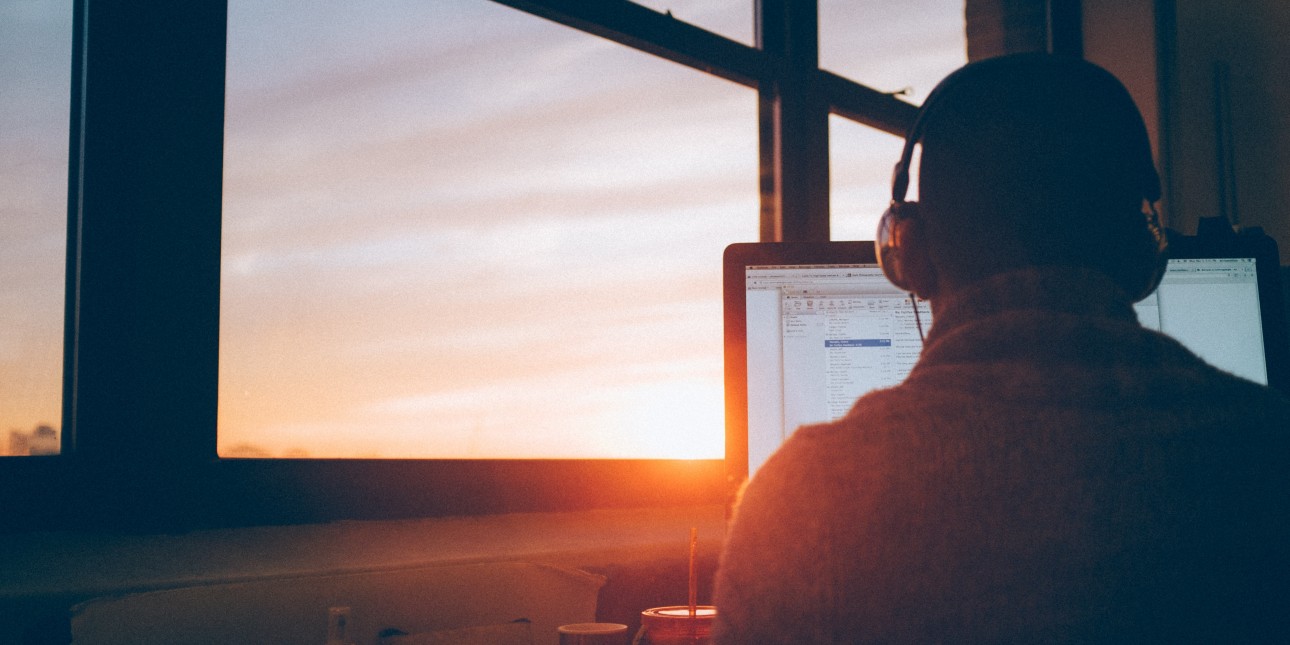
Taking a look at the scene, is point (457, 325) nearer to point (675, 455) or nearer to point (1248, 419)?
point (675, 455)

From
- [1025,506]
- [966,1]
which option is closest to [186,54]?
[1025,506]

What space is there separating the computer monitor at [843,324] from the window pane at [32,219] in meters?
0.81

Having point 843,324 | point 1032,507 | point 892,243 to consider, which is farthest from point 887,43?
point 1032,507

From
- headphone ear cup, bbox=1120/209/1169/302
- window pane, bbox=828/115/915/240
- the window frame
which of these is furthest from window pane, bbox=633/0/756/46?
headphone ear cup, bbox=1120/209/1169/302

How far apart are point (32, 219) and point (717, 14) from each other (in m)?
1.44

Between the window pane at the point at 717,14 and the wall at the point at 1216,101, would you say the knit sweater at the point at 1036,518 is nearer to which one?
the window pane at the point at 717,14

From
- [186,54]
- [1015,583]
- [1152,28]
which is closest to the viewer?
[1015,583]

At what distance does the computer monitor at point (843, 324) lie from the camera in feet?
3.75

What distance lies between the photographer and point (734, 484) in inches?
44.2

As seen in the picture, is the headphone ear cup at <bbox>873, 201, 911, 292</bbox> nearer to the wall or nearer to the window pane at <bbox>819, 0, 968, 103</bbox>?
the window pane at <bbox>819, 0, 968, 103</bbox>

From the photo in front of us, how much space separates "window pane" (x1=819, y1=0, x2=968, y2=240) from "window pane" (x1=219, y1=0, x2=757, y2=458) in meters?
0.34

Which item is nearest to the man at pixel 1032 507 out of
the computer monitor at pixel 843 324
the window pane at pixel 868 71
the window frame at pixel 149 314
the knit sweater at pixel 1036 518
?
the knit sweater at pixel 1036 518

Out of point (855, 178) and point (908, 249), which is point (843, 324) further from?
point (855, 178)

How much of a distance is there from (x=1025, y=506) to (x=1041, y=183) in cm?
21
